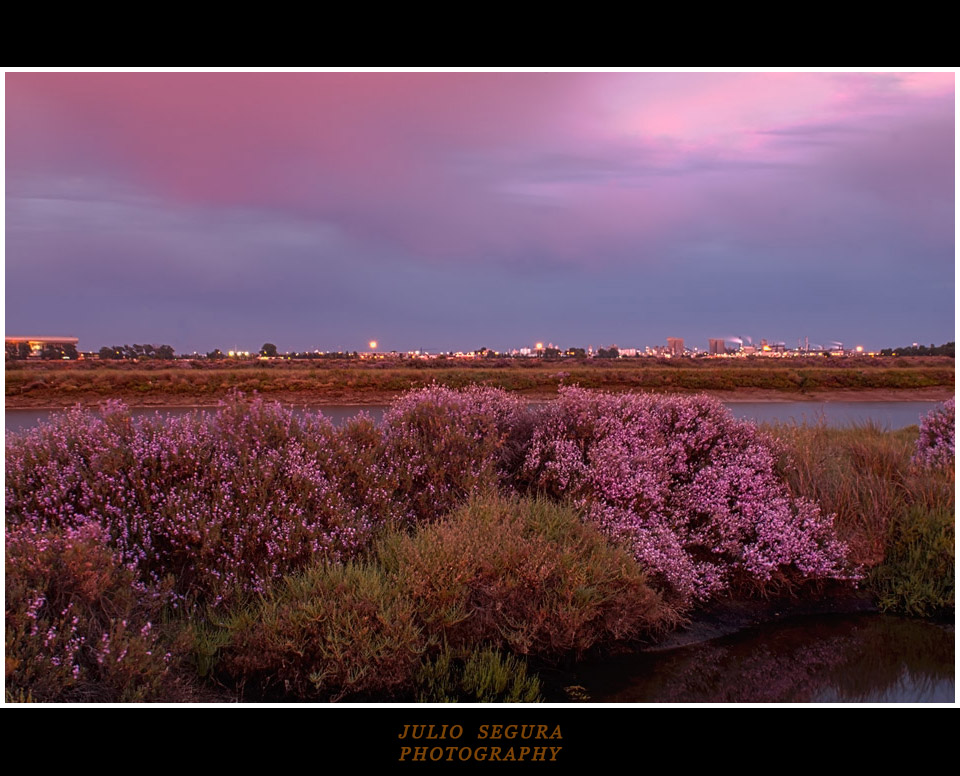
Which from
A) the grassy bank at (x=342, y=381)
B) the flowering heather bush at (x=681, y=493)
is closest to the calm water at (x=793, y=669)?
the flowering heather bush at (x=681, y=493)

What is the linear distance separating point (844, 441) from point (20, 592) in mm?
9435

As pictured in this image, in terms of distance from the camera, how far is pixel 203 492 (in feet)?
17.3

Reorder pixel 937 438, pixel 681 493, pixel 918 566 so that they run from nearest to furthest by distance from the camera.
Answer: pixel 918 566, pixel 681 493, pixel 937 438

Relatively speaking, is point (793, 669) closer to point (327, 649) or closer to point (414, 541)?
point (414, 541)

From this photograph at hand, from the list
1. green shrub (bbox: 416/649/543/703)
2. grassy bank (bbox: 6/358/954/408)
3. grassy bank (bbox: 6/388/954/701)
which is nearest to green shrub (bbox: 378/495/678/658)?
grassy bank (bbox: 6/388/954/701)

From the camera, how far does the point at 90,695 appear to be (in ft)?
11.8

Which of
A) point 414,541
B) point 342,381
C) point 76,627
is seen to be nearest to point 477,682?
point 414,541

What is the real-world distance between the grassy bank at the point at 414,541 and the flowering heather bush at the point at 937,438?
0.81 metres

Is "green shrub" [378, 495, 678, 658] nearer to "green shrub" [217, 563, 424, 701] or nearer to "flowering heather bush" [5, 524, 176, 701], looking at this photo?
"green shrub" [217, 563, 424, 701]

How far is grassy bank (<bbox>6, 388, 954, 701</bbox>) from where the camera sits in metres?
4.02

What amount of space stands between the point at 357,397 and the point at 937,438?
24.3 meters

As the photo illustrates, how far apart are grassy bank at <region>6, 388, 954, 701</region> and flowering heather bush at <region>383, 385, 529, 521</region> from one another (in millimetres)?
27
